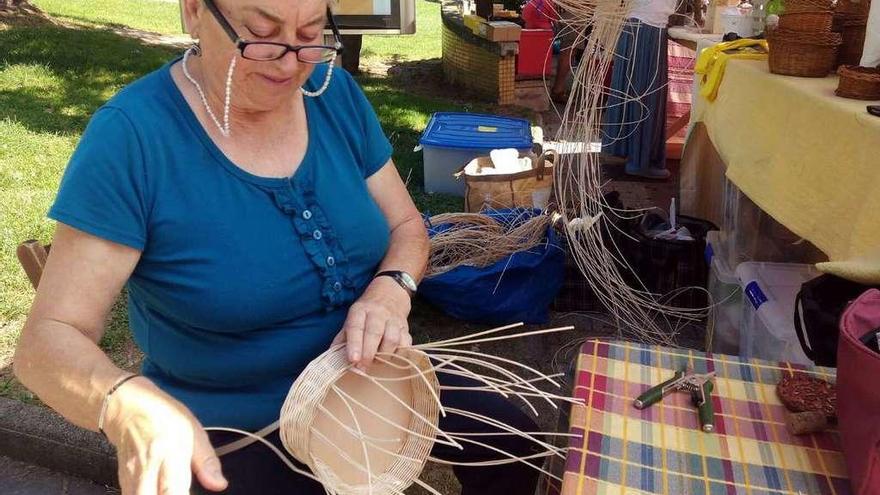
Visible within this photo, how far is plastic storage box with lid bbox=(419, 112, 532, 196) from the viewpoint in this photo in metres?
4.06

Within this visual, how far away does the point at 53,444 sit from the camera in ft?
7.41

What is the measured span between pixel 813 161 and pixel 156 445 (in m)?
1.62

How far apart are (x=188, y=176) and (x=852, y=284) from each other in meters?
1.34

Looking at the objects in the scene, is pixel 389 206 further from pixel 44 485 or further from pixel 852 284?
pixel 44 485

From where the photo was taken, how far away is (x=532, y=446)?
1.53 m

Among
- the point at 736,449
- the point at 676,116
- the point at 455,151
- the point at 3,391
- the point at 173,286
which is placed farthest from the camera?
the point at 676,116

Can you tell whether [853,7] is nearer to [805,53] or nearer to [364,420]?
[805,53]

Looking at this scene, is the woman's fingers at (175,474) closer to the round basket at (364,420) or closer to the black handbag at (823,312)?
the round basket at (364,420)

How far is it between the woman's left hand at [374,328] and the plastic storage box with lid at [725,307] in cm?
164

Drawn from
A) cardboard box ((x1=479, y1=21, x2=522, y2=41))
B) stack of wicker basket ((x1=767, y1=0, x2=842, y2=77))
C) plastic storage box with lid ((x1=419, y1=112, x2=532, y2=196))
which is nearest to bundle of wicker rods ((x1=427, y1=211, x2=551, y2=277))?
plastic storage box with lid ((x1=419, y1=112, x2=532, y2=196))

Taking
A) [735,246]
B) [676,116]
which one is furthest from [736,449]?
[676,116]

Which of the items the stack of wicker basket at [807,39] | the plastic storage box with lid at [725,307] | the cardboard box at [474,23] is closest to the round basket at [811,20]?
the stack of wicker basket at [807,39]

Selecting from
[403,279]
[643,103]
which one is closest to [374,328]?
[403,279]

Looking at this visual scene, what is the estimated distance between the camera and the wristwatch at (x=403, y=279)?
1.44 metres
